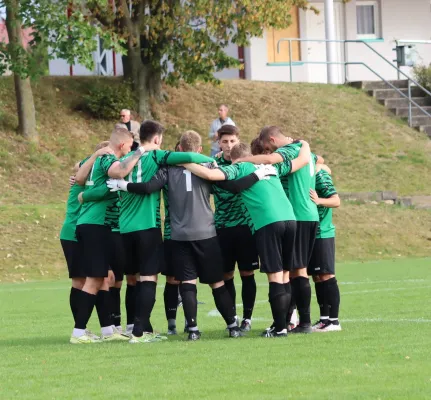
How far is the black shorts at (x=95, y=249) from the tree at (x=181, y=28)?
1771cm

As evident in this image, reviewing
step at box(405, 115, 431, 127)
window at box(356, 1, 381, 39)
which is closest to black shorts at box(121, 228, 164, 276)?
step at box(405, 115, 431, 127)

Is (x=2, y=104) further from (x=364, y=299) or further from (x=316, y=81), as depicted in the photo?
(x=364, y=299)

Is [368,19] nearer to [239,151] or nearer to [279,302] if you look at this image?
Result: [239,151]

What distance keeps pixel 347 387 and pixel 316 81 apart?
31845 millimetres

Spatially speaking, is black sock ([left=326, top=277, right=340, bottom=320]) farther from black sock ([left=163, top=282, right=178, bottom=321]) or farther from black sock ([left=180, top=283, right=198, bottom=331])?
black sock ([left=163, top=282, right=178, bottom=321])

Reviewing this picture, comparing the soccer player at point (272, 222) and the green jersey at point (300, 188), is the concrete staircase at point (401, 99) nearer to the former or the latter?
the green jersey at point (300, 188)

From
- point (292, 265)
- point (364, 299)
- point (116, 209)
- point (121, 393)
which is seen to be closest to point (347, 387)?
point (121, 393)

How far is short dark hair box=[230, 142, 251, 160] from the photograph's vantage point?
1143 centimetres

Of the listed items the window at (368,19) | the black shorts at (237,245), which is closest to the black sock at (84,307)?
the black shorts at (237,245)

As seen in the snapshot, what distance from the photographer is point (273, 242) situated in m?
→ 11.0

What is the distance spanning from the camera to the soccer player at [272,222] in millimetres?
10969

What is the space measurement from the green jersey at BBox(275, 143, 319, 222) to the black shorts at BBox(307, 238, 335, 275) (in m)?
0.40

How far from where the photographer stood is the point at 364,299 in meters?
15.1

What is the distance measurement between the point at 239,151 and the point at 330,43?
26.1 m
